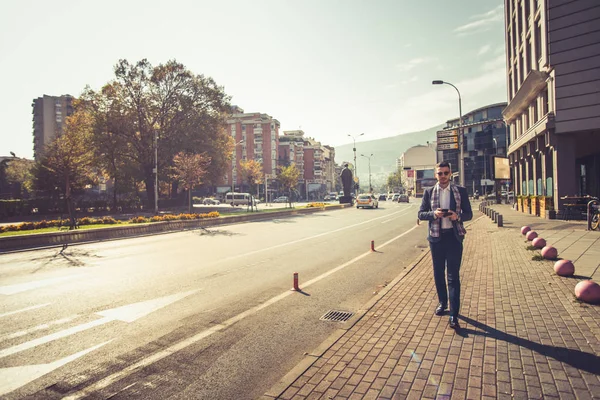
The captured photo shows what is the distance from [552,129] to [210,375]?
77.9 feet

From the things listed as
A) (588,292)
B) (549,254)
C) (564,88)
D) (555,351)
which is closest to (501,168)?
(564,88)

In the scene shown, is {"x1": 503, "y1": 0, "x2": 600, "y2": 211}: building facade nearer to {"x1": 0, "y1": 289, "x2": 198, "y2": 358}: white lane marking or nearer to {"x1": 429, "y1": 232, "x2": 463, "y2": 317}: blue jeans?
{"x1": 429, "y1": 232, "x2": 463, "y2": 317}: blue jeans

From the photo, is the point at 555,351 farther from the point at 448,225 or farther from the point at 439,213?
the point at 439,213

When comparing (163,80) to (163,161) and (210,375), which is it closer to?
(163,161)

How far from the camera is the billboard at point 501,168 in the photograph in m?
35.3

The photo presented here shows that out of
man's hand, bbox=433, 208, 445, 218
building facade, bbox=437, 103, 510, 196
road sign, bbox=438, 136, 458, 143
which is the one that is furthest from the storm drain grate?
building facade, bbox=437, 103, 510, 196

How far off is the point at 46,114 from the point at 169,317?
124 m

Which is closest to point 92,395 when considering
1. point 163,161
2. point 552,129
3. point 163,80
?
point 552,129

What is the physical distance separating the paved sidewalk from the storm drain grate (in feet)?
1.03

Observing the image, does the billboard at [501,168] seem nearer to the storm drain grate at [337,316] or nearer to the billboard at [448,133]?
the billboard at [448,133]

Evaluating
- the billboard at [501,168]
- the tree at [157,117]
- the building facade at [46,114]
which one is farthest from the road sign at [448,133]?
the building facade at [46,114]

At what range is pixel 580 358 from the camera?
11.8 feet

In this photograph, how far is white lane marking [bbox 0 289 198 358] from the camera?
4351 mm

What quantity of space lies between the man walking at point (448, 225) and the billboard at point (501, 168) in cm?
3454
